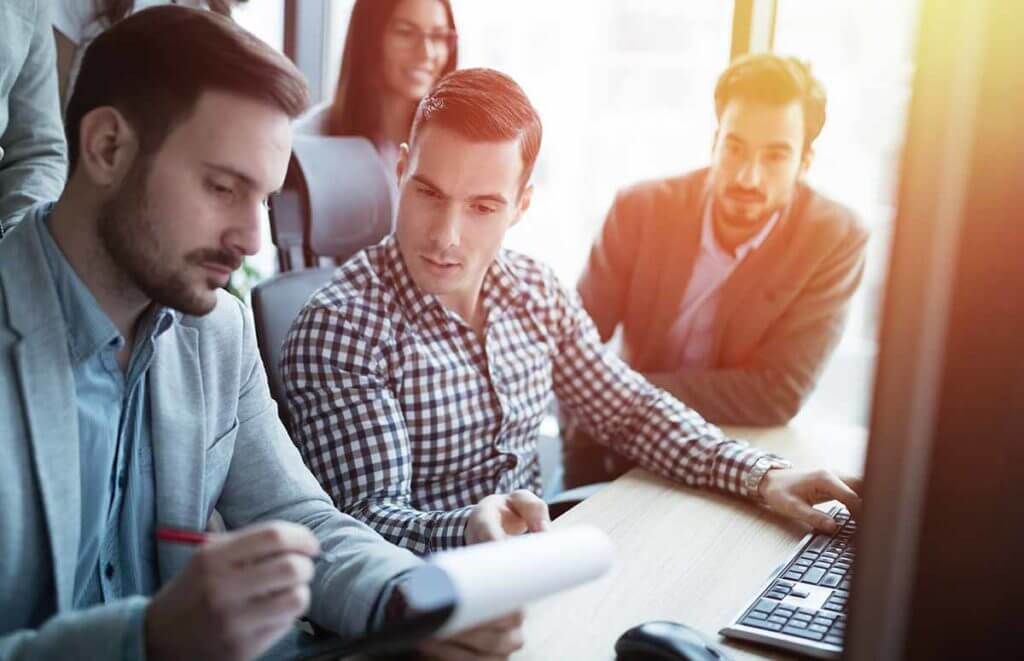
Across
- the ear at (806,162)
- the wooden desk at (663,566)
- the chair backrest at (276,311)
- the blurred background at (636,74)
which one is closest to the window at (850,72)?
the blurred background at (636,74)

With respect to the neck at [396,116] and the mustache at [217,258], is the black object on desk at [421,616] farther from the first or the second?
the neck at [396,116]

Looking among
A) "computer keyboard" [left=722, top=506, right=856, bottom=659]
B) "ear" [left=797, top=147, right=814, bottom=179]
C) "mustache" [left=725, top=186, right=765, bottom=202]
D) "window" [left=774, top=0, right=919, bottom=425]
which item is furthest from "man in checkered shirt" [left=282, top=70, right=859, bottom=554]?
"window" [left=774, top=0, right=919, bottom=425]

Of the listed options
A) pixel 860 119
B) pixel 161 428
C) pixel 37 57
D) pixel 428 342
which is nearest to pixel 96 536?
pixel 161 428

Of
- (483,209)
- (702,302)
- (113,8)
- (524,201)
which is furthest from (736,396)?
(113,8)

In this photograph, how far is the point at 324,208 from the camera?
1.81m

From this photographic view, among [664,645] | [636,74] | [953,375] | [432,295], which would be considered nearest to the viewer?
[953,375]

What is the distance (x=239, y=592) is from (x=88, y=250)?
1.29 ft

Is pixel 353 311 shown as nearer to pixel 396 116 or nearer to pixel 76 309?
pixel 76 309

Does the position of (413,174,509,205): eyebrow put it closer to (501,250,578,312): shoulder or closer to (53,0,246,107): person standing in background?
(501,250,578,312): shoulder

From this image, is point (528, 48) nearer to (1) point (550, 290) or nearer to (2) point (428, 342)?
(1) point (550, 290)

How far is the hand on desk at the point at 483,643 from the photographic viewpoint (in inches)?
32.3

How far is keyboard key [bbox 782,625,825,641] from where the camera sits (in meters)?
0.88

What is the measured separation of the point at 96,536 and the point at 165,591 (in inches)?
10.4

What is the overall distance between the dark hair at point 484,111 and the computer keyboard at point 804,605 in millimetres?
700
